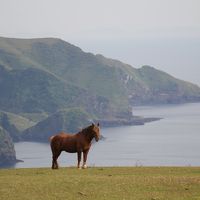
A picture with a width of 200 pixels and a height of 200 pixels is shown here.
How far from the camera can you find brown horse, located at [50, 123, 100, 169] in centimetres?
3266

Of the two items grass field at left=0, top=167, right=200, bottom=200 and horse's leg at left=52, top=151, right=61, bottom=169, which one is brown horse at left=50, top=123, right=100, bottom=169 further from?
grass field at left=0, top=167, right=200, bottom=200

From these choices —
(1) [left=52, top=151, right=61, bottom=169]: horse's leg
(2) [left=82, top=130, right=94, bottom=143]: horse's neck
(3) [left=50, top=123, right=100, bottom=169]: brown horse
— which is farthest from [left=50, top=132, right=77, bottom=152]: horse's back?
(2) [left=82, top=130, right=94, bottom=143]: horse's neck

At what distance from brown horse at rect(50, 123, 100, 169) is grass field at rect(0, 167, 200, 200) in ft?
5.76

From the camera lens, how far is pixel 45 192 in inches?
1017

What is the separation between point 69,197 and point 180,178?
17.5 feet

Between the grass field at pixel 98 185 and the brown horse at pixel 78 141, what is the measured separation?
176 centimetres

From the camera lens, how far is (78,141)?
108 feet

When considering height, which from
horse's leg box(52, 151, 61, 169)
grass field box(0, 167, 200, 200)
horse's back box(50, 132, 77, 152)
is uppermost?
horse's back box(50, 132, 77, 152)

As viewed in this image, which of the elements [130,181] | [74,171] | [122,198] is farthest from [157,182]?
[74,171]

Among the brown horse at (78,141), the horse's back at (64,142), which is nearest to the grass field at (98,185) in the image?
the brown horse at (78,141)

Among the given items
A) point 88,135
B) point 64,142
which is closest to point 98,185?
point 88,135

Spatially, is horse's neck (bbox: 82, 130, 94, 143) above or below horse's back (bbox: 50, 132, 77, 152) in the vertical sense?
above

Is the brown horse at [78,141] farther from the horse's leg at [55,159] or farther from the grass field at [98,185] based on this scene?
the grass field at [98,185]

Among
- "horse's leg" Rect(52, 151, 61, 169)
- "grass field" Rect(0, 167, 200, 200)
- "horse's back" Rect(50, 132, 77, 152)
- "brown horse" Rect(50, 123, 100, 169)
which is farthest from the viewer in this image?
"horse's leg" Rect(52, 151, 61, 169)
